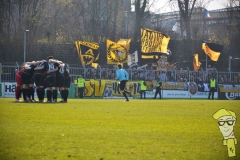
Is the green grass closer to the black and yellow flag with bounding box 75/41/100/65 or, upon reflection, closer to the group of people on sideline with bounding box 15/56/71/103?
the group of people on sideline with bounding box 15/56/71/103

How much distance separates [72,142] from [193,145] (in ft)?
7.30

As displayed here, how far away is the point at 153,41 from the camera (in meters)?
47.9

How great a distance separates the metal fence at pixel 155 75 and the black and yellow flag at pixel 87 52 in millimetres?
2464

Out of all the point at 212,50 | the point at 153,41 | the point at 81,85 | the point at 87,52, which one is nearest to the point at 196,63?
the point at 212,50

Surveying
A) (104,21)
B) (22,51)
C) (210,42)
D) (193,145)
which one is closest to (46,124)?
(193,145)

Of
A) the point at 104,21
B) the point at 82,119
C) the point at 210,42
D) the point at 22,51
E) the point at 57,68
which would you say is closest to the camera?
the point at 82,119

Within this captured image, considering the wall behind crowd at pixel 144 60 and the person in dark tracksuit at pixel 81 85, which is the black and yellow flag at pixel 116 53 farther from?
the person in dark tracksuit at pixel 81 85

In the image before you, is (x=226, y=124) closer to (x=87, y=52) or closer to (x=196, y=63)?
(x=87, y=52)

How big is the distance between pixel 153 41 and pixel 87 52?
20.6 ft

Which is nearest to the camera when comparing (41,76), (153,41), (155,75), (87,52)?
(41,76)

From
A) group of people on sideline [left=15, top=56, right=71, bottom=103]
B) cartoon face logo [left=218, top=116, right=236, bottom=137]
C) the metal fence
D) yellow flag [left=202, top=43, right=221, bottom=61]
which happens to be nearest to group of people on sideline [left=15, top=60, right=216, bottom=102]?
group of people on sideline [left=15, top=56, right=71, bottom=103]

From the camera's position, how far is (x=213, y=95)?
44.3 meters

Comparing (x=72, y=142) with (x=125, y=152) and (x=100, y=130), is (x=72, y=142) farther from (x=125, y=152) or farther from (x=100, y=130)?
(x=100, y=130)

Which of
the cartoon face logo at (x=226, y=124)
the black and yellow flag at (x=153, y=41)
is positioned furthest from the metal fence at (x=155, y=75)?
the cartoon face logo at (x=226, y=124)
